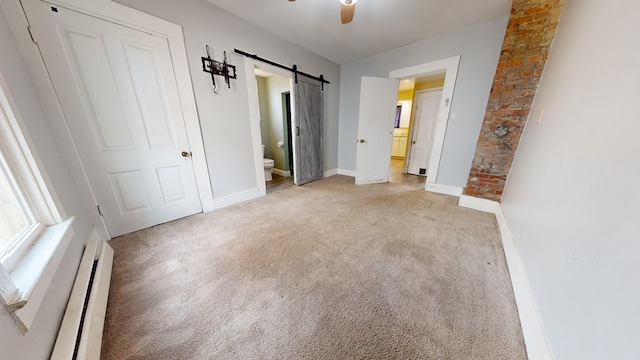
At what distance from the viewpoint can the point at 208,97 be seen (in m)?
2.19

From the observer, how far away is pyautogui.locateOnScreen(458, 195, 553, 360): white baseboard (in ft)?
2.77

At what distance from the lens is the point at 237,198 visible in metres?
2.64

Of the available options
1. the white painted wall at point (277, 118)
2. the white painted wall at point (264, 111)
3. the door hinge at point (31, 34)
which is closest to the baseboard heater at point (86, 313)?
the door hinge at point (31, 34)

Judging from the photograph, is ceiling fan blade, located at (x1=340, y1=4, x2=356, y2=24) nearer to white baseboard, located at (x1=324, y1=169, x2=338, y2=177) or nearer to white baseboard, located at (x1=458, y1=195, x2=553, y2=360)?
white baseboard, located at (x1=458, y1=195, x2=553, y2=360)

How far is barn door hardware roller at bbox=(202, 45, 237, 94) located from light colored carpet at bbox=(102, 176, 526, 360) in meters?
1.70

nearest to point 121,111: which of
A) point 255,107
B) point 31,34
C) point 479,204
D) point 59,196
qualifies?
point 31,34

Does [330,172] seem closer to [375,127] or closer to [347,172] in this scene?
[347,172]

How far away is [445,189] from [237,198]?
3306 mm

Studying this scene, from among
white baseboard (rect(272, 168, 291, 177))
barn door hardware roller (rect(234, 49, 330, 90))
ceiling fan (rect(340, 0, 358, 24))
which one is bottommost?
white baseboard (rect(272, 168, 291, 177))

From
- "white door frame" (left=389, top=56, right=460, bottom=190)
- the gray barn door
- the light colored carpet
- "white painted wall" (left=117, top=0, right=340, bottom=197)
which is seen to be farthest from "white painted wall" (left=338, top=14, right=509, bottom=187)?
"white painted wall" (left=117, top=0, right=340, bottom=197)

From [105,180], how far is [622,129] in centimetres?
332

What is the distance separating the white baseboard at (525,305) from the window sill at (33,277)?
2.05m

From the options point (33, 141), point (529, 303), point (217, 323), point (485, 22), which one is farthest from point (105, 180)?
point (485, 22)

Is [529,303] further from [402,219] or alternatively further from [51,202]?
[51,202]
